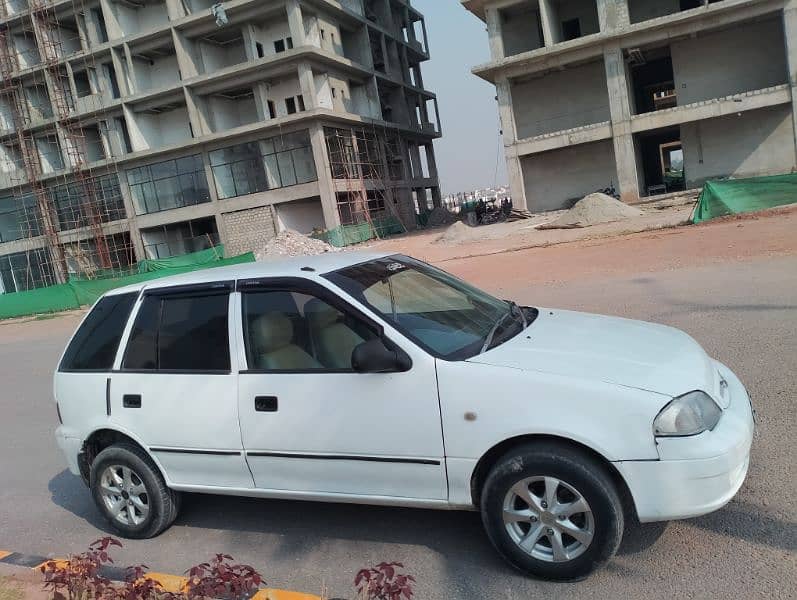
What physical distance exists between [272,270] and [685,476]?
8.57ft

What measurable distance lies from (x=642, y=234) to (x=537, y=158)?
16.7 meters

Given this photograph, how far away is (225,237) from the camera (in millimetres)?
40844

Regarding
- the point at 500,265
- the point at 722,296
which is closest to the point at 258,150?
the point at 500,265

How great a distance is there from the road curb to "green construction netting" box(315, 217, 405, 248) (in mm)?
31398

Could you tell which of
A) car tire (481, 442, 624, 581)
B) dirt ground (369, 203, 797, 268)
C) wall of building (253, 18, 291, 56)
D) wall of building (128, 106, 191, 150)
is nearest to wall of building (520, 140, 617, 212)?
dirt ground (369, 203, 797, 268)

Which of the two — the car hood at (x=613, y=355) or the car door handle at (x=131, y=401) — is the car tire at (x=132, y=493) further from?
the car hood at (x=613, y=355)

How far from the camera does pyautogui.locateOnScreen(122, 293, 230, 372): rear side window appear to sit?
4.04 meters

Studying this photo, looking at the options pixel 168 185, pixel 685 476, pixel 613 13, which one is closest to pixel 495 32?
pixel 613 13

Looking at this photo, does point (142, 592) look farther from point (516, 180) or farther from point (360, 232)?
point (360, 232)

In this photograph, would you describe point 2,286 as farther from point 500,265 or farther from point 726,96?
point 726,96

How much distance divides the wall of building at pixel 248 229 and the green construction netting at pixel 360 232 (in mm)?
5059

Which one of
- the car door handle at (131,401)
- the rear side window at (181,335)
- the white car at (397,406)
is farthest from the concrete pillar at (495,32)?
the car door handle at (131,401)

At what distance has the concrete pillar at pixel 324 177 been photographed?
124ft

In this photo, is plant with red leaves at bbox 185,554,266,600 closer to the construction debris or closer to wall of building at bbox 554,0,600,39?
the construction debris
